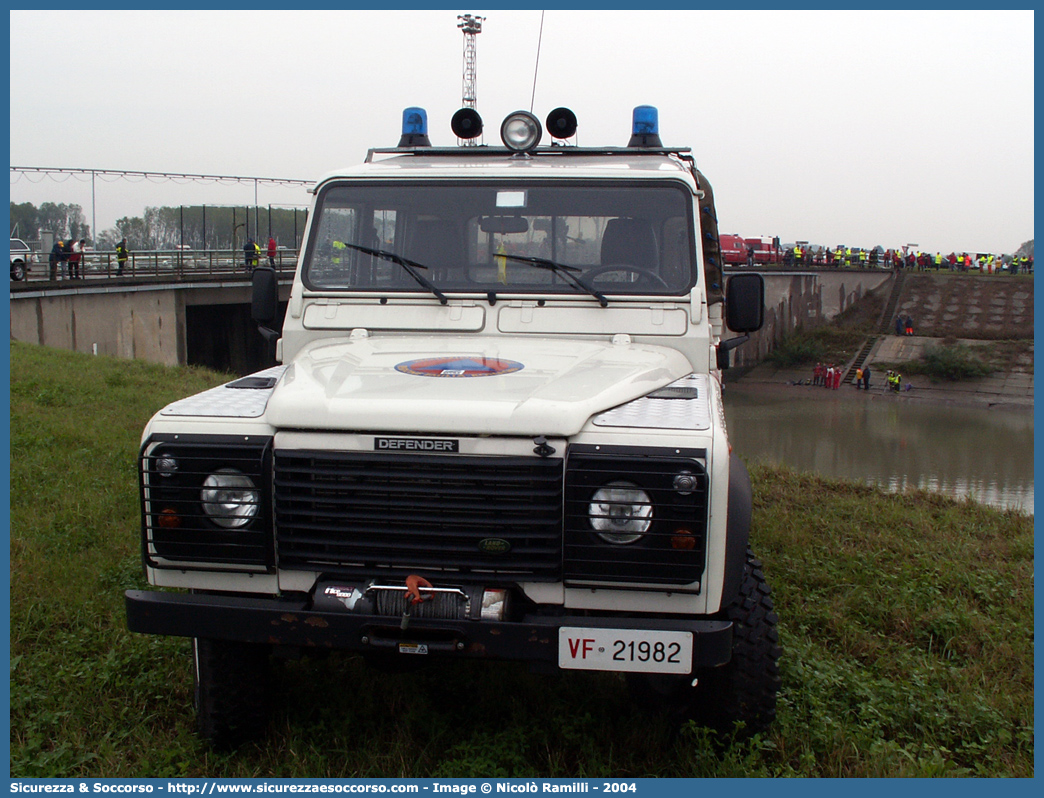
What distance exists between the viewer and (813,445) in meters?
25.2

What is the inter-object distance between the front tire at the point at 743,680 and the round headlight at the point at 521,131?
2.65 metres

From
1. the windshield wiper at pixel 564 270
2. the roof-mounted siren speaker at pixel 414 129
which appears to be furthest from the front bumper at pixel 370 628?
the roof-mounted siren speaker at pixel 414 129

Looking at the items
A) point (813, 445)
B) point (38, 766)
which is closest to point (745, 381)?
point (813, 445)

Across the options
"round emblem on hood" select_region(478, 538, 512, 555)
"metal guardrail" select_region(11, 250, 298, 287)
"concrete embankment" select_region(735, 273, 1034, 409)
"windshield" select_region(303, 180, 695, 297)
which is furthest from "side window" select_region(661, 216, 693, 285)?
"concrete embankment" select_region(735, 273, 1034, 409)

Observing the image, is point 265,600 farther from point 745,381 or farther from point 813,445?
point 745,381

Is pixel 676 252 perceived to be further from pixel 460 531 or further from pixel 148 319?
pixel 148 319

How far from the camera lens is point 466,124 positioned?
5.63 meters

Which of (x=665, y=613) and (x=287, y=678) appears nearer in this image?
(x=665, y=613)

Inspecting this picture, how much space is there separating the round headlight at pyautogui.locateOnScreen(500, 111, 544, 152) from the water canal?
29.5ft

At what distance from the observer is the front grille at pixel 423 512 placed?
2947mm

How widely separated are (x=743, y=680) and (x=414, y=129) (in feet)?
12.6

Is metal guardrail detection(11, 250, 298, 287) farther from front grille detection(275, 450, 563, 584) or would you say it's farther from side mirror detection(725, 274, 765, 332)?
front grille detection(275, 450, 563, 584)

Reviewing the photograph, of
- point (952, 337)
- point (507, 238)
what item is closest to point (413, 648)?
point (507, 238)

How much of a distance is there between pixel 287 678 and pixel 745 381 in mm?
42109
